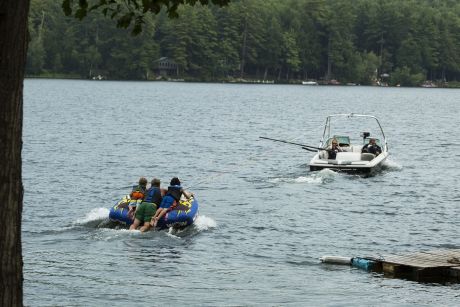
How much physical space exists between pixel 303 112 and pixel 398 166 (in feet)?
226

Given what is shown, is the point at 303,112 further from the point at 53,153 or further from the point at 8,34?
the point at 8,34

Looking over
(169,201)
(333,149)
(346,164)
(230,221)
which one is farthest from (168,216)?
(333,149)

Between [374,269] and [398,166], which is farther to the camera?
[398,166]

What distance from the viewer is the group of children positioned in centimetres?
2708

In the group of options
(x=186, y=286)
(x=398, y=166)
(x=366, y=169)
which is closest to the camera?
(x=186, y=286)

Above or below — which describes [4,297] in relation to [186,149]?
above

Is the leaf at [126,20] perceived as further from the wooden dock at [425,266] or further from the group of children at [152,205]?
the group of children at [152,205]

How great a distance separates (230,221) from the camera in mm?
→ 32031

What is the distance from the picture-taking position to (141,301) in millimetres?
20031

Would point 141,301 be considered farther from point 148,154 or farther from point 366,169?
point 148,154

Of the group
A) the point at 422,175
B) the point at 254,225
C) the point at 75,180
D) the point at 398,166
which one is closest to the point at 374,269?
the point at 254,225

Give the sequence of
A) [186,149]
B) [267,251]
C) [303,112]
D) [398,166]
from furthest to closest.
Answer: [303,112] < [186,149] < [398,166] < [267,251]

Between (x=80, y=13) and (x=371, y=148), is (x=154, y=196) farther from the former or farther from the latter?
(x=371, y=148)

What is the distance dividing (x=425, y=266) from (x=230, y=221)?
11.2m
